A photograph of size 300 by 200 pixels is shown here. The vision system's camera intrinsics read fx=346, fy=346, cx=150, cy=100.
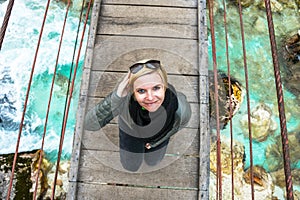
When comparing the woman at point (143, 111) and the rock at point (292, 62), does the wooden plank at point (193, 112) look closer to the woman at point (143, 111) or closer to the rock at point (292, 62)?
the woman at point (143, 111)

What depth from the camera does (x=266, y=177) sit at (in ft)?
13.6

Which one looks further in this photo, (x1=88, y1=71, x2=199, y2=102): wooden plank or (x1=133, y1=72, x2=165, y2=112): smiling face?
(x1=88, y1=71, x2=199, y2=102): wooden plank

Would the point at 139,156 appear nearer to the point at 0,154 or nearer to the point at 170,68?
the point at 170,68

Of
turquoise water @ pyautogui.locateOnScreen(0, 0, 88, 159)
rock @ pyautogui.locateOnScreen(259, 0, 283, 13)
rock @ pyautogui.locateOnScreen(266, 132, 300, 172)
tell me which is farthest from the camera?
rock @ pyautogui.locateOnScreen(259, 0, 283, 13)

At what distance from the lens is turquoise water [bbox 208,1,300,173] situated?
4.43m

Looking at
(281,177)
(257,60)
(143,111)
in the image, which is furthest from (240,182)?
(143,111)

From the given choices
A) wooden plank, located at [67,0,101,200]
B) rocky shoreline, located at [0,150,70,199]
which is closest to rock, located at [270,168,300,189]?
rocky shoreline, located at [0,150,70,199]

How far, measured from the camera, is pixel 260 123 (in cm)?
446

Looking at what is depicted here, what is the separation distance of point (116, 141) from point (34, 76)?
8.97 feet

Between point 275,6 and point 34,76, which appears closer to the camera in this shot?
point 34,76

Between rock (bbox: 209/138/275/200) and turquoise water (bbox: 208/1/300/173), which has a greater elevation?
turquoise water (bbox: 208/1/300/173)

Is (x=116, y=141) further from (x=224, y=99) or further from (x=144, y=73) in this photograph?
(x=224, y=99)

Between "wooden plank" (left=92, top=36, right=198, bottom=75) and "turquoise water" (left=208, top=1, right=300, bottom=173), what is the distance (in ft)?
6.83

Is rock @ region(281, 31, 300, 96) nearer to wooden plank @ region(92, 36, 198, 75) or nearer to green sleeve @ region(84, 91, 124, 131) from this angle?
wooden plank @ region(92, 36, 198, 75)
